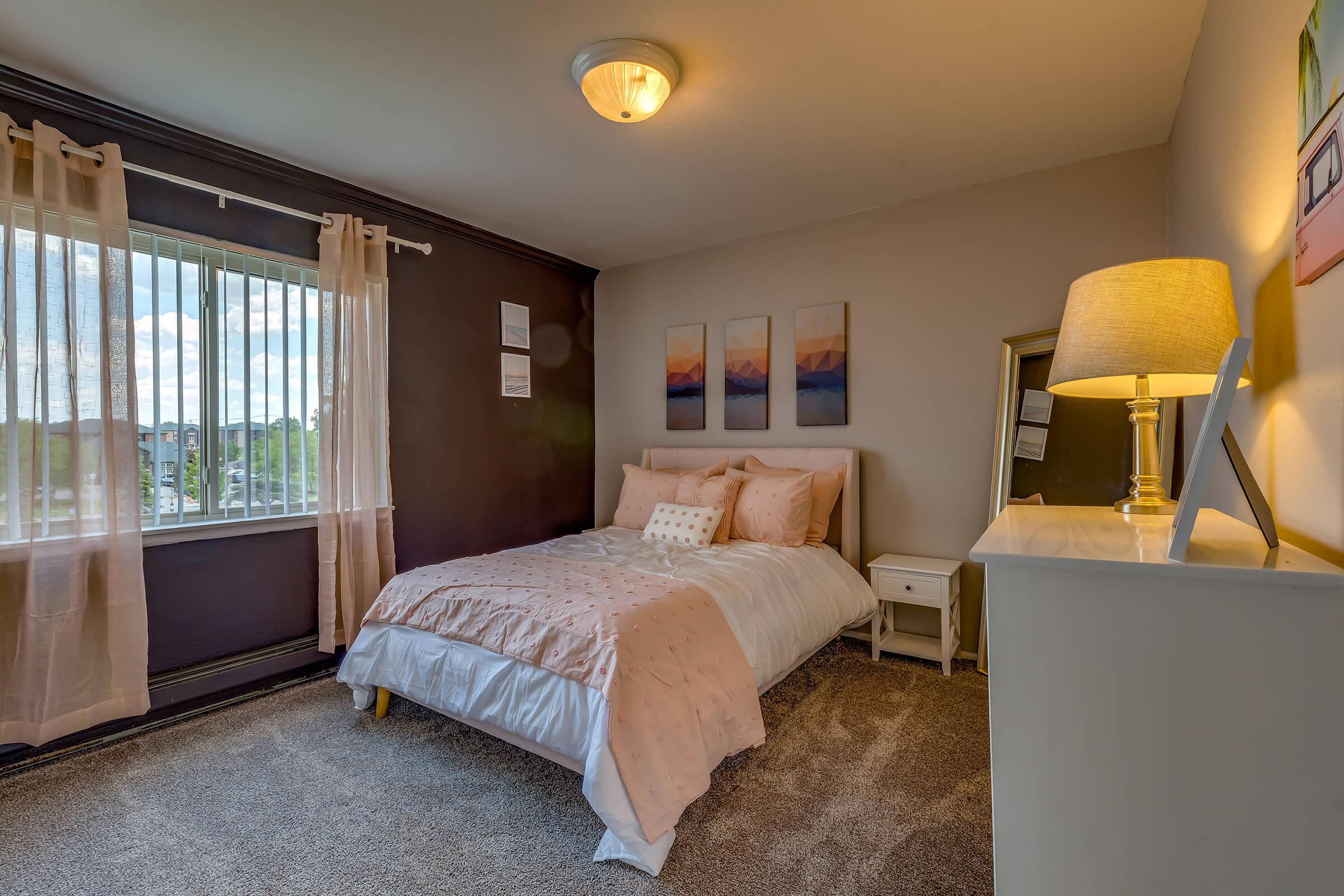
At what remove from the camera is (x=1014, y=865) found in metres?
0.92

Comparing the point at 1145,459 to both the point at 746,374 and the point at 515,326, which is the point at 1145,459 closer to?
the point at 746,374

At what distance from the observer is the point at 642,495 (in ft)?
12.6

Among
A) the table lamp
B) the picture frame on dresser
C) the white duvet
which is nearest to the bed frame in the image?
the white duvet

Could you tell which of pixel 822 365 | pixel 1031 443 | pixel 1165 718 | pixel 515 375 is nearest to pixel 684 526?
pixel 822 365

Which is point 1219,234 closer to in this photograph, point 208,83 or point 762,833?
point 762,833

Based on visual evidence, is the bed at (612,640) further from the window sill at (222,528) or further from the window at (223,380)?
the window at (223,380)

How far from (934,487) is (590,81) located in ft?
8.55

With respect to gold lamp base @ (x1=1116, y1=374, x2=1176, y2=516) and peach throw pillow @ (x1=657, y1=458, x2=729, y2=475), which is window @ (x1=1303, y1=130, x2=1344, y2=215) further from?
peach throw pillow @ (x1=657, y1=458, x2=729, y2=475)

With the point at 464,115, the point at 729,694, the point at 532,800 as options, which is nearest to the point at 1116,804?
the point at 729,694

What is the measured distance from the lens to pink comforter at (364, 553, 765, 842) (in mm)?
1711

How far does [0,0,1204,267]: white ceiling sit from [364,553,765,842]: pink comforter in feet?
6.27

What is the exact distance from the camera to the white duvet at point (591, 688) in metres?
1.67

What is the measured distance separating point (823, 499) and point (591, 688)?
6.56 ft

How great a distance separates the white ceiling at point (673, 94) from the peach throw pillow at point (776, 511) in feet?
5.25
